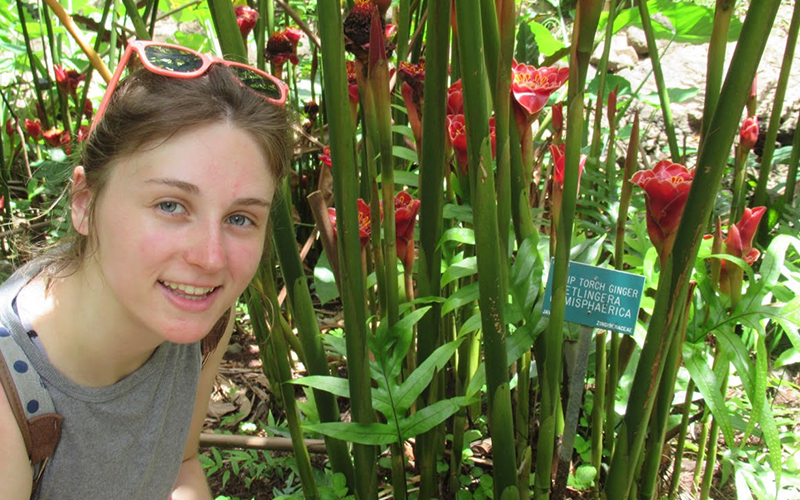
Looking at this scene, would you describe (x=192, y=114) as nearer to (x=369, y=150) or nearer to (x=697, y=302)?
(x=369, y=150)

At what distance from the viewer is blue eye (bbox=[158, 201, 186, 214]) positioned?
2.45ft

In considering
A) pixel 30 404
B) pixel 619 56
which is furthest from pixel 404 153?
pixel 619 56

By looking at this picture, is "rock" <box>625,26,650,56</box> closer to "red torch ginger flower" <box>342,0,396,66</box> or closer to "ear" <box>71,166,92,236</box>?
"red torch ginger flower" <box>342,0,396,66</box>

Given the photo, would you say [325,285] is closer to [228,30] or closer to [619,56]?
[228,30]

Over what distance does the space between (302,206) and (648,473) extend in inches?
55.8

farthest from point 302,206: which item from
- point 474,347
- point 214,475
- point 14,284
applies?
point 14,284

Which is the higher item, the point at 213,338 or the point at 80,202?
the point at 80,202

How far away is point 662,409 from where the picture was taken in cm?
88

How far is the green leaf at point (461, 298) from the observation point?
35.2 inches

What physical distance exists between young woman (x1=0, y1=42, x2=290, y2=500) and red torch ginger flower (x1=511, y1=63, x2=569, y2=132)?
12.1 inches

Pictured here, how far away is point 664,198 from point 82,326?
2.37 ft

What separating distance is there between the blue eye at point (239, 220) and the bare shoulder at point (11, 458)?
0.30m

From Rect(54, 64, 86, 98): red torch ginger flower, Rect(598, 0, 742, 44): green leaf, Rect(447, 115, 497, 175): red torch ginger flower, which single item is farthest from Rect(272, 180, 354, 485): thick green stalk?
Rect(54, 64, 86, 98): red torch ginger flower

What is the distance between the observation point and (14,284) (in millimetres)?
872
